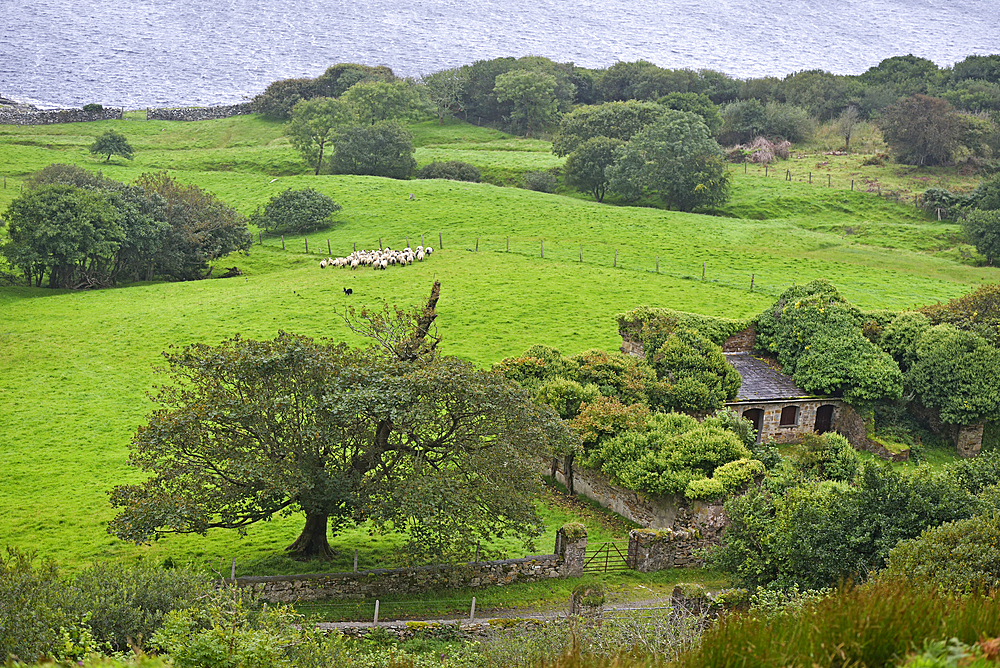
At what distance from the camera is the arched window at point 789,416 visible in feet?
131

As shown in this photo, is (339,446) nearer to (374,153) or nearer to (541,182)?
(541,182)

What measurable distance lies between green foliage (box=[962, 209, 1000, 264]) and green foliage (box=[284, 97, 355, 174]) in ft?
190

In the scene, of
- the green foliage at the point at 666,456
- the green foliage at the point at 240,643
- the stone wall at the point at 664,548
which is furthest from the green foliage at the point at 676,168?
the green foliage at the point at 240,643

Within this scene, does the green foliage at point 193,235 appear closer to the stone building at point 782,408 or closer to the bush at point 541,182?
the bush at point 541,182

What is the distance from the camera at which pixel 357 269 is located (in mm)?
60406

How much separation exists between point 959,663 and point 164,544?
26.2 metres

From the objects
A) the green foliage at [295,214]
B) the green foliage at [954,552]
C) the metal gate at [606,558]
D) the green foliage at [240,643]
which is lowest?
the metal gate at [606,558]

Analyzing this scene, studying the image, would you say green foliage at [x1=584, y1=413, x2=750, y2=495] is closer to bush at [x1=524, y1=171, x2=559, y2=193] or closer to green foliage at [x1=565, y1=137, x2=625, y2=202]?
green foliage at [x1=565, y1=137, x2=625, y2=202]

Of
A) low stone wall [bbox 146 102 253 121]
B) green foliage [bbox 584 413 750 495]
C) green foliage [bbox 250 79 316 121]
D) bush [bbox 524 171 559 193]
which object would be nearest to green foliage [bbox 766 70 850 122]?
bush [bbox 524 171 559 193]

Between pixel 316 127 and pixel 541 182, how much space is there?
24.2 m

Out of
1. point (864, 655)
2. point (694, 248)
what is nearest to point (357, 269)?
point (694, 248)

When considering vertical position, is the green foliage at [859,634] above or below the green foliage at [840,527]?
above

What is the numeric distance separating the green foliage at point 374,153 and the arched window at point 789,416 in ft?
191

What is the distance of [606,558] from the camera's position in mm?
Result: 27312
